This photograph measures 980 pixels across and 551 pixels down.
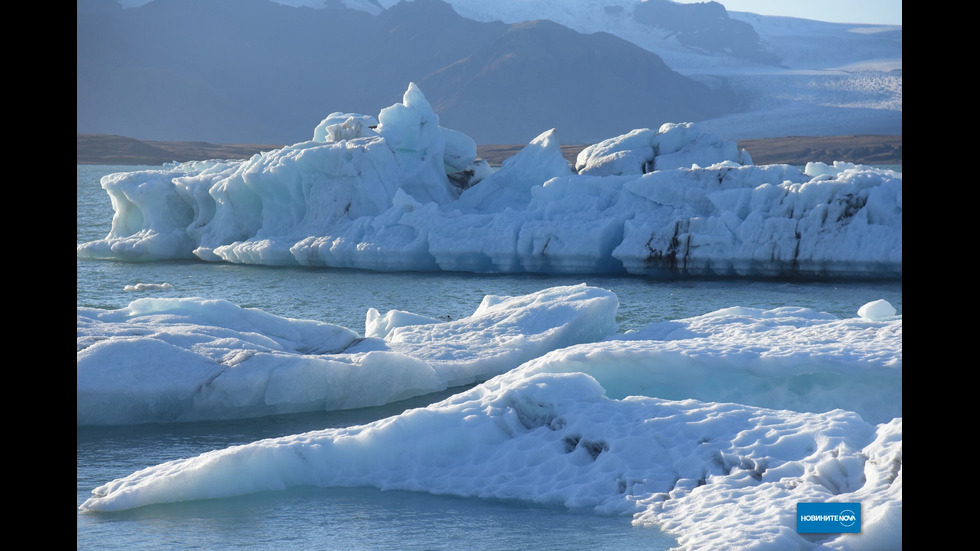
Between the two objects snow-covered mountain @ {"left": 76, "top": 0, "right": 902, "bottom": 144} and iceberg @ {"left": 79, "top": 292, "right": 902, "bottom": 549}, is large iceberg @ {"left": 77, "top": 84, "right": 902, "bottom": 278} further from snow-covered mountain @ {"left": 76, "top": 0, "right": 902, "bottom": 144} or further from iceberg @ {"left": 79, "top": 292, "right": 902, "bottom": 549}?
snow-covered mountain @ {"left": 76, "top": 0, "right": 902, "bottom": 144}

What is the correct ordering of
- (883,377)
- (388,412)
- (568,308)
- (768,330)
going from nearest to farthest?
(883,377) < (388,412) < (768,330) < (568,308)

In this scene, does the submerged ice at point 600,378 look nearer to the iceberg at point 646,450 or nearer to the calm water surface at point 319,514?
the iceberg at point 646,450

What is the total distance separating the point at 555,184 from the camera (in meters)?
19.2

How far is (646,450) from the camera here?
540 cm

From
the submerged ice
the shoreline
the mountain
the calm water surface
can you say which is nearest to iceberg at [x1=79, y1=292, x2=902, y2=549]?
the submerged ice

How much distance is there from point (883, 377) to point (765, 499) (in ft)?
10.2

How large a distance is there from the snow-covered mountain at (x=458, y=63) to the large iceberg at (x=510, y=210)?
6179cm

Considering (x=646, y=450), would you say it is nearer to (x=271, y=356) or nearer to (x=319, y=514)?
(x=319, y=514)

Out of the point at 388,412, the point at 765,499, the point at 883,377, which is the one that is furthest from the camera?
the point at 388,412

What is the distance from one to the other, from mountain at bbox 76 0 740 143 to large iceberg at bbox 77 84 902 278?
66306 mm

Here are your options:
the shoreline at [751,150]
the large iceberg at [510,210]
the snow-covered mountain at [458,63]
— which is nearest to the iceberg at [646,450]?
the large iceberg at [510,210]

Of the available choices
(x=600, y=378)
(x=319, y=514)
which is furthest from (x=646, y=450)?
(x=600, y=378)
